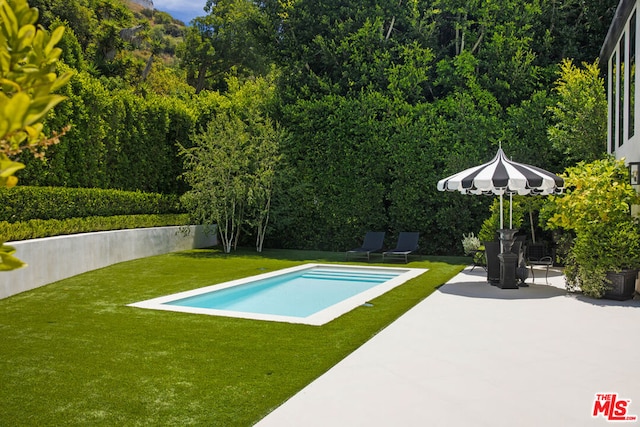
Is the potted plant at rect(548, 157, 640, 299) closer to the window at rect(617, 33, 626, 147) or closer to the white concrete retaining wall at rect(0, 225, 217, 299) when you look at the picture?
the window at rect(617, 33, 626, 147)

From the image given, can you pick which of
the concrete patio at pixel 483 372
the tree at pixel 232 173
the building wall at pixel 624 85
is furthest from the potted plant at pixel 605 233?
the tree at pixel 232 173

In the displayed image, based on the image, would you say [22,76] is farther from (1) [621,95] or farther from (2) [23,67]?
(1) [621,95]

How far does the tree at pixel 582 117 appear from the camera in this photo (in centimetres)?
1461

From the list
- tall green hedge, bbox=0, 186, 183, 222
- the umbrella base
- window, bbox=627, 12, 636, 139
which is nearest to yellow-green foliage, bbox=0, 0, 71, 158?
the umbrella base

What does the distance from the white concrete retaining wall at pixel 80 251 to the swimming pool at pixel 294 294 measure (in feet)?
9.59

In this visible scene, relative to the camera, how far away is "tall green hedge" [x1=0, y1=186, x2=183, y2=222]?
36.0ft

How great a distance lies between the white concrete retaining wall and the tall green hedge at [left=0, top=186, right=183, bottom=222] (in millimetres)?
618

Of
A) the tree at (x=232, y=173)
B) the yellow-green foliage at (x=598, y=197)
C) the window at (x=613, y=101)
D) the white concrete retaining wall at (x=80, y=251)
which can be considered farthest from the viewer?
the tree at (x=232, y=173)

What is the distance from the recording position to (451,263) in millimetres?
15414

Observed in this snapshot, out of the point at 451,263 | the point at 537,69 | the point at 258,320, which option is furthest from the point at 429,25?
the point at 258,320

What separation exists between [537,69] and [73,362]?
15.8 metres

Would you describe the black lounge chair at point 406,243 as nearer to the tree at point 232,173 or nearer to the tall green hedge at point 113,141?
the tree at point 232,173

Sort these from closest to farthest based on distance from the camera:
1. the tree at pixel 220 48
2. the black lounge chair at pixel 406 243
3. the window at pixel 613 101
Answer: the window at pixel 613 101 < the black lounge chair at pixel 406 243 < the tree at pixel 220 48

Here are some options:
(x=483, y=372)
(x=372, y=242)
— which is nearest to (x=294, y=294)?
(x=372, y=242)
